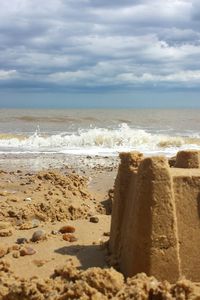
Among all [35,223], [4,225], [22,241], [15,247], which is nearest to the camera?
[15,247]

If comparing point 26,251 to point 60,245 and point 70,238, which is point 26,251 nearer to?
point 60,245

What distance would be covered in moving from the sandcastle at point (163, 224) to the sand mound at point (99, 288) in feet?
0.99

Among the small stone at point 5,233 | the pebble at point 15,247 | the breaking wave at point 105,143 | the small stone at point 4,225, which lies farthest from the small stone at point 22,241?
the breaking wave at point 105,143

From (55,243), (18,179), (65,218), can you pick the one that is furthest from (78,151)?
(55,243)

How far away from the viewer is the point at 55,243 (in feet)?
16.3

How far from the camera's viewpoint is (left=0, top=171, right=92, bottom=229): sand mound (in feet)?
20.5

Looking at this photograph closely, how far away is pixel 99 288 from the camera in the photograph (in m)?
3.43

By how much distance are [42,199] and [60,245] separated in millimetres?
2220

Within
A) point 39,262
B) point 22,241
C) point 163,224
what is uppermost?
point 163,224

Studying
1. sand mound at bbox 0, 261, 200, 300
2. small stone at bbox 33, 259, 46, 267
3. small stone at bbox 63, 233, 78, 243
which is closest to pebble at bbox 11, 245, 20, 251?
small stone at bbox 33, 259, 46, 267

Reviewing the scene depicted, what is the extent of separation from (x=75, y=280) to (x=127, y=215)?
818 millimetres

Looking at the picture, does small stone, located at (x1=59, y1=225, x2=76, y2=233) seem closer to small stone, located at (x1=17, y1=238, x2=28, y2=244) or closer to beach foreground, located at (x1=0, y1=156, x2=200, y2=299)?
beach foreground, located at (x1=0, y1=156, x2=200, y2=299)

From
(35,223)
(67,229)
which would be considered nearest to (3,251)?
(67,229)

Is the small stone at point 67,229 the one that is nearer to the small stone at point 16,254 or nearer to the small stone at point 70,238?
the small stone at point 70,238
